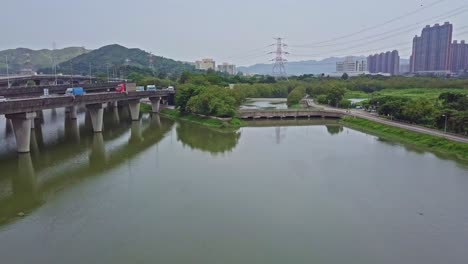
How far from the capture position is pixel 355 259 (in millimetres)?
10352

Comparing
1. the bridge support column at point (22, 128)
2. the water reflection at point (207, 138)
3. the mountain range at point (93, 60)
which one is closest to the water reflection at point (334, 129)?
the water reflection at point (207, 138)

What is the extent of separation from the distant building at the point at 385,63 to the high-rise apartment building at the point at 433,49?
22.3 m

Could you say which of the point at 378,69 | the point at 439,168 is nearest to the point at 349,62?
the point at 378,69

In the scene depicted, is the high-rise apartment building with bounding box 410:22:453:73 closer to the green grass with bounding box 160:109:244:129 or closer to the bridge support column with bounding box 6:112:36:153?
the green grass with bounding box 160:109:244:129

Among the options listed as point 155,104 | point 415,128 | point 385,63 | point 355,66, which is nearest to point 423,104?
point 415,128

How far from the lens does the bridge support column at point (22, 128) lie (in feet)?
69.2

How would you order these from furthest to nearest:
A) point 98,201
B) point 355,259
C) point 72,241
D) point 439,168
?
1. point 439,168
2. point 98,201
3. point 72,241
4. point 355,259

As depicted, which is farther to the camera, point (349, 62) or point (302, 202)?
point (349, 62)

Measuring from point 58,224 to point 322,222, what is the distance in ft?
30.3

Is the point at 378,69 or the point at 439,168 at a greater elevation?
the point at 378,69

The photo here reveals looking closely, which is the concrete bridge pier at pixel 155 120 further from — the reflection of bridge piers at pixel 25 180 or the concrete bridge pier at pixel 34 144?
the reflection of bridge piers at pixel 25 180

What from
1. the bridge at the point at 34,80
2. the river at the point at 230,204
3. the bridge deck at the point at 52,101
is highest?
the bridge at the point at 34,80

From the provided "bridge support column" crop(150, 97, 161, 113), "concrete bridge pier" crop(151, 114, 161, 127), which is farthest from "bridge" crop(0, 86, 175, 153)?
"bridge support column" crop(150, 97, 161, 113)

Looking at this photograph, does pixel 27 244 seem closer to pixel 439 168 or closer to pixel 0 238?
pixel 0 238
